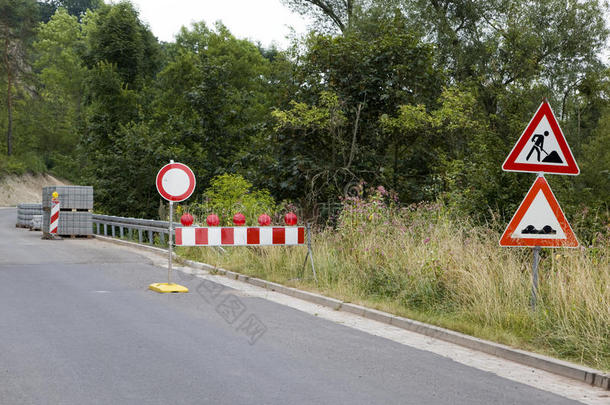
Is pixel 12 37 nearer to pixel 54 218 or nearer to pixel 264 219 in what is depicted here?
pixel 54 218

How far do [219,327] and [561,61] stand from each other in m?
29.4

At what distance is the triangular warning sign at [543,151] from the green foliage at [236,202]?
10.2m

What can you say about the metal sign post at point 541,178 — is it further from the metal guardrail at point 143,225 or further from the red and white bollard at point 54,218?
the red and white bollard at point 54,218

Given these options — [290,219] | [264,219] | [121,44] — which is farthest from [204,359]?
[121,44]

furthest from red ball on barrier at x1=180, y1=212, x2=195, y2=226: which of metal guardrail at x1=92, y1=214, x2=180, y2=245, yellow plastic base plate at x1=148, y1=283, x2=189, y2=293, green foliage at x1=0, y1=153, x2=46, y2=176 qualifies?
green foliage at x1=0, y1=153, x2=46, y2=176

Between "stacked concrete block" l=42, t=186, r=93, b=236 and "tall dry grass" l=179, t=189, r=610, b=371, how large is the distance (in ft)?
39.7

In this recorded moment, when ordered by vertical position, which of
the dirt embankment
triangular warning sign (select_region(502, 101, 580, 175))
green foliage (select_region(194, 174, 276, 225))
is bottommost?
green foliage (select_region(194, 174, 276, 225))

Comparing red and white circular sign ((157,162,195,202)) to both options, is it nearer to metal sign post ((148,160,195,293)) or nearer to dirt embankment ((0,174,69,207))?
metal sign post ((148,160,195,293))

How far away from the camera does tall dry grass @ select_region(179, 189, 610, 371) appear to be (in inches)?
288

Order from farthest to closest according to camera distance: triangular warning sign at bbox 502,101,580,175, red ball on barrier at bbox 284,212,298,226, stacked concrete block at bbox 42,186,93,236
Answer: stacked concrete block at bbox 42,186,93,236
red ball on barrier at bbox 284,212,298,226
triangular warning sign at bbox 502,101,580,175

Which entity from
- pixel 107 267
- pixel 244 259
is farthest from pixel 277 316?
pixel 107 267

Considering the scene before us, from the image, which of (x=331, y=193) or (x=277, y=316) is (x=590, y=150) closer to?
(x=331, y=193)

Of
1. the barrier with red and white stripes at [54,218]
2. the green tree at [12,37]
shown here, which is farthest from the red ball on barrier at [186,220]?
the green tree at [12,37]

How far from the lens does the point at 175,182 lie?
12.2 meters
